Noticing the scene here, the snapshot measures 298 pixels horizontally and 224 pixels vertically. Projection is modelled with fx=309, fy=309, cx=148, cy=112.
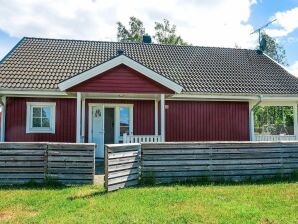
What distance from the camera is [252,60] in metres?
17.8

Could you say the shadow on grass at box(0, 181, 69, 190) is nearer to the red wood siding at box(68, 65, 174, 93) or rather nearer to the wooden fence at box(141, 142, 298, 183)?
the wooden fence at box(141, 142, 298, 183)

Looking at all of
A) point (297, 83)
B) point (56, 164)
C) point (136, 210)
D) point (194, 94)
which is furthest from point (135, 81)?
point (297, 83)

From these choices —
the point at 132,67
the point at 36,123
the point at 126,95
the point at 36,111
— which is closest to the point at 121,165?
the point at 132,67

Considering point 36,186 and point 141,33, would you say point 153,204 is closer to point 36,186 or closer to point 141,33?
point 36,186

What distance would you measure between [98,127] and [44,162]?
5.72 m

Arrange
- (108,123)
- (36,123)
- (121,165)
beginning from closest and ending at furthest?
(121,165) < (36,123) < (108,123)

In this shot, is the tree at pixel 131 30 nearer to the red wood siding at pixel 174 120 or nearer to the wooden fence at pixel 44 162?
the red wood siding at pixel 174 120

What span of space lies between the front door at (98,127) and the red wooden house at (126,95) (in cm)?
4

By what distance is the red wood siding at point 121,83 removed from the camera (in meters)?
10.8

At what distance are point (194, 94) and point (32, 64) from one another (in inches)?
292

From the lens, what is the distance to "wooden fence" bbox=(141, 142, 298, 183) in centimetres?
815

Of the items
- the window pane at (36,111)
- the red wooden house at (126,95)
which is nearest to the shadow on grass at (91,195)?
the red wooden house at (126,95)

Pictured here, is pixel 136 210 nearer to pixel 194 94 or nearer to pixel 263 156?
pixel 263 156

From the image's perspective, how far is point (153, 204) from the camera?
605 centimetres
